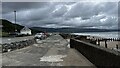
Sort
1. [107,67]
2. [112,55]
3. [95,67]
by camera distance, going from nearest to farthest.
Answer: [112,55] → [107,67] → [95,67]

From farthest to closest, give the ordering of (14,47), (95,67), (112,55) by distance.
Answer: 1. (14,47)
2. (95,67)
3. (112,55)

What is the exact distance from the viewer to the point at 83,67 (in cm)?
1159

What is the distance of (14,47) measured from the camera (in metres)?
23.7

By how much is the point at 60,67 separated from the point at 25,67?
189cm

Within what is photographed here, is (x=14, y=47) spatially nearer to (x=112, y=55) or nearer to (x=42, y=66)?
(x=42, y=66)

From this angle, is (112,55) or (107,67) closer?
(112,55)

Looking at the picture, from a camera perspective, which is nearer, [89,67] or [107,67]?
[107,67]

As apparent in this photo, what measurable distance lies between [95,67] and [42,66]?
9.55 feet

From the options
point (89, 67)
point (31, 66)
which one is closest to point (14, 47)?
point (31, 66)

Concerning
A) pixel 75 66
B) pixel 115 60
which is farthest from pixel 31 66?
→ pixel 115 60

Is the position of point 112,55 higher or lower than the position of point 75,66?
higher

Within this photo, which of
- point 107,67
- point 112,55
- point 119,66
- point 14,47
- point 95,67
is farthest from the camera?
point 14,47

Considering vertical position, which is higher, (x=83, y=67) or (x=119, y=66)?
(x=119, y=66)

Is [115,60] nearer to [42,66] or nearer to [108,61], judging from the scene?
[108,61]
